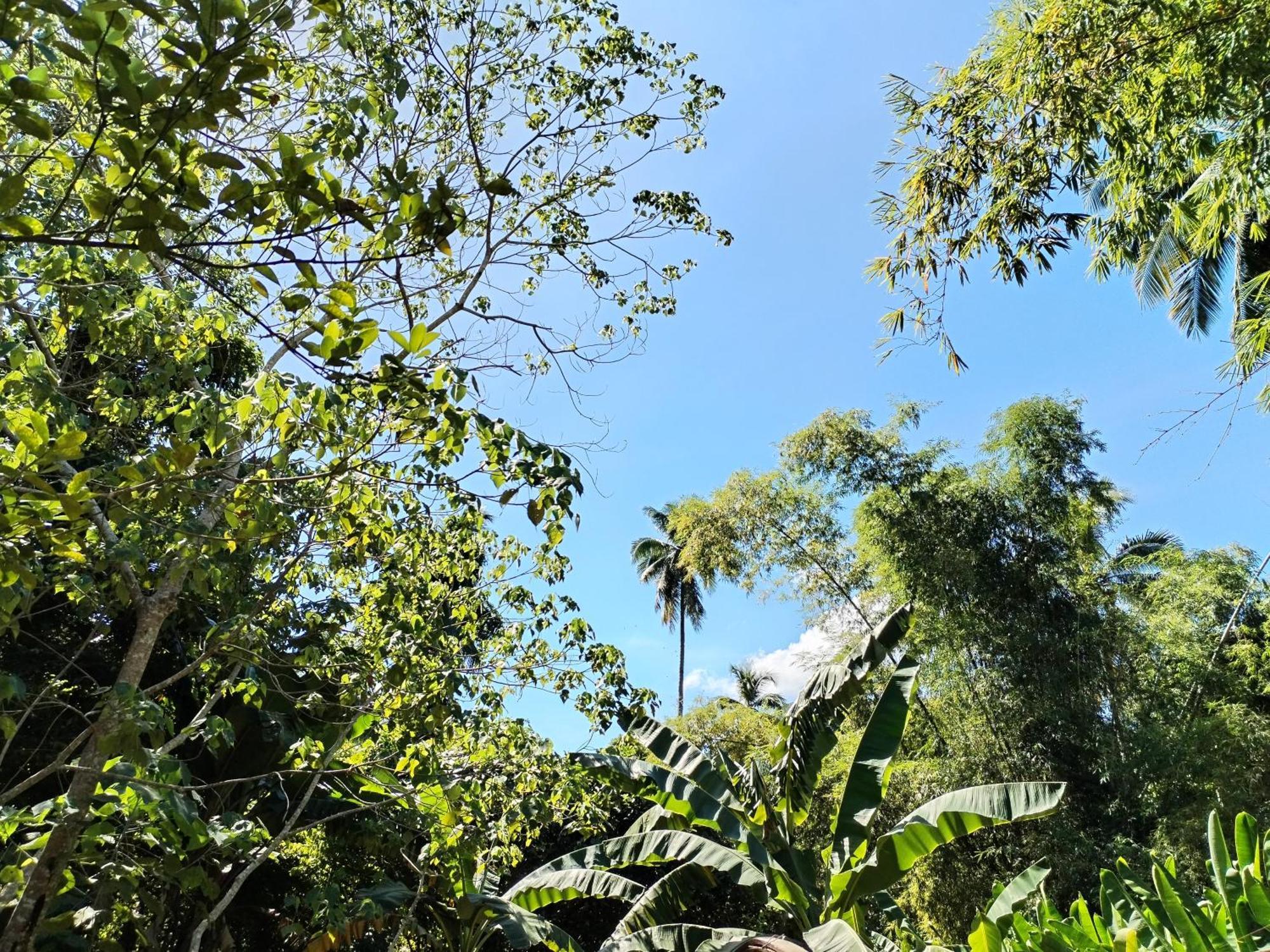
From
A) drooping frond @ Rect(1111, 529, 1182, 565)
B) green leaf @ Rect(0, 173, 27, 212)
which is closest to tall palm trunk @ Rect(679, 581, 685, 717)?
drooping frond @ Rect(1111, 529, 1182, 565)

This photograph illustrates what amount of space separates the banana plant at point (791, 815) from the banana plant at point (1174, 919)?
9.59 ft

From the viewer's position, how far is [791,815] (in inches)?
245

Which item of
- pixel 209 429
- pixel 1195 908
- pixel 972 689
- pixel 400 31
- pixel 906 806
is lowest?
pixel 1195 908

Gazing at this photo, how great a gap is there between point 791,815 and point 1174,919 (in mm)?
4810

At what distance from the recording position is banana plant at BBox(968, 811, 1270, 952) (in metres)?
1.65

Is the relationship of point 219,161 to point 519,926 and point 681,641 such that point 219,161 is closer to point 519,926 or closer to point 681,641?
point 519,926

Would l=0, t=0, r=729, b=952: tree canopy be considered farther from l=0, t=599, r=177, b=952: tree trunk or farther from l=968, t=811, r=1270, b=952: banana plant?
l=968, t=811, r=1270, b=952: banana plant

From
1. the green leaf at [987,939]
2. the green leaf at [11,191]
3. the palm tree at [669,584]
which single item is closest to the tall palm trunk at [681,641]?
the palm tree at [669,584]

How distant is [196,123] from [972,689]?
10.4 m

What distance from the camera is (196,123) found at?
1398 millimetres

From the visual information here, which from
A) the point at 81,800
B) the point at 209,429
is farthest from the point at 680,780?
the point at 209,429

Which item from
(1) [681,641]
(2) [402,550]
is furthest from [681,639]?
(2) [402,550]

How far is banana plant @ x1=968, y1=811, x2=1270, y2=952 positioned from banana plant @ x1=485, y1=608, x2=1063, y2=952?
2924 millimetres

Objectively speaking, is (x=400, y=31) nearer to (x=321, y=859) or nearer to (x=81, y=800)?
(x=81, y=800)
